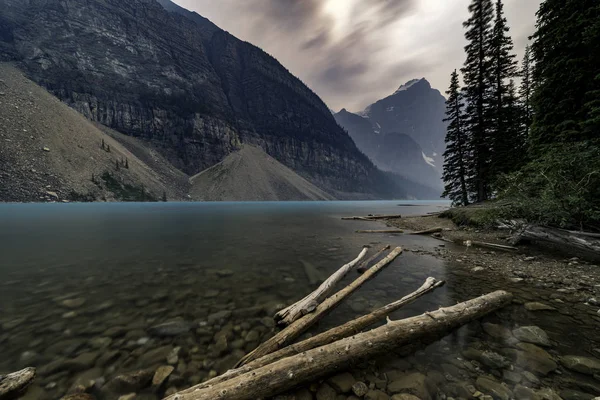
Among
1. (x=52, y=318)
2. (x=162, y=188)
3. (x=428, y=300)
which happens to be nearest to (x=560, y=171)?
(x=428, y=300)

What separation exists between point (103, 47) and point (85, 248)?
188077mm

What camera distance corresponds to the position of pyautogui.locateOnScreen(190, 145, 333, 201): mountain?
129 metres

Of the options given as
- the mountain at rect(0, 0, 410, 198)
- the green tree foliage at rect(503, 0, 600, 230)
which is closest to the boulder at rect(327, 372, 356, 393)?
the green tree foliage at rect(503, 0, 600, 230)

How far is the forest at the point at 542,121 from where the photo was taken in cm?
1118

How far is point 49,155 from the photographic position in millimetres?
74625

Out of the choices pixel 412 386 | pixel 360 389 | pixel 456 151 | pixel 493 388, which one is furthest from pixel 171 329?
pixel 456 151

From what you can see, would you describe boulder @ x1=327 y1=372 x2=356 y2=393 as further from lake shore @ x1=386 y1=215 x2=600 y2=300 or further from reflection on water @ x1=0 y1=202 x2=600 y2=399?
lake shore @ x1=386 y1=215 x2=600 y2=300

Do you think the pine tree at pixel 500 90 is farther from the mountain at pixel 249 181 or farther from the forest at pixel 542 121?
the mountain at pixel 249 181

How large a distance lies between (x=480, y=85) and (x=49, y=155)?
11419cm

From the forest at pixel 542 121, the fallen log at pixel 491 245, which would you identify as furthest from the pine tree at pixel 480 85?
the fallen log at pixel 491 245

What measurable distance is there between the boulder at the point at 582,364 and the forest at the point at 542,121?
921cm

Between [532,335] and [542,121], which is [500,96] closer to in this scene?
[542,121]

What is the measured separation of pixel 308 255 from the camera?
45.8ft

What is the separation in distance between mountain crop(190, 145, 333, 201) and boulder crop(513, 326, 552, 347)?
130877 millimetres
